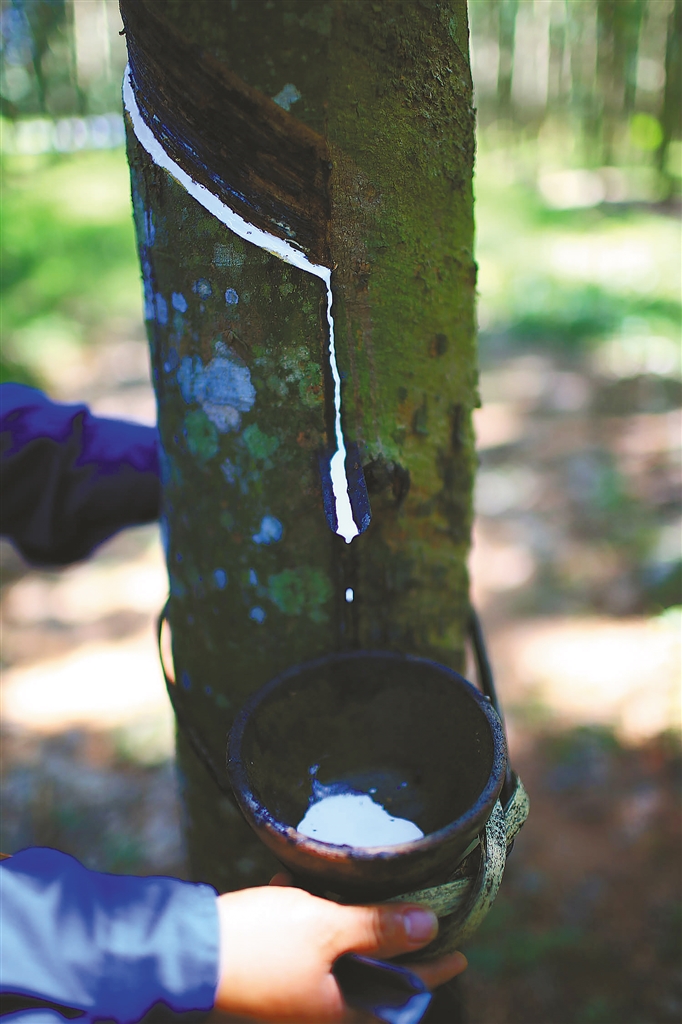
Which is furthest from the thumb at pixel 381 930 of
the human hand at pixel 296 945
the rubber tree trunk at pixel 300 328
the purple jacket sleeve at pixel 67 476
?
the purple jacket sleeve at pixel 67 476

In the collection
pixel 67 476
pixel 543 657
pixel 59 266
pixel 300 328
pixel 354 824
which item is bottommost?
pixel 543 657

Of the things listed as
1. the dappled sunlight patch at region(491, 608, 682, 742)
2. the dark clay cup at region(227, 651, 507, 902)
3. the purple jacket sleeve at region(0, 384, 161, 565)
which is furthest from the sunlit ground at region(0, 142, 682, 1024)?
the purple jacket sleeve at region(0, 384, 161, 565)

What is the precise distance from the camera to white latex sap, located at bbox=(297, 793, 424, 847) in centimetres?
116

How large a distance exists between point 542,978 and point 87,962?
1574 millimetres

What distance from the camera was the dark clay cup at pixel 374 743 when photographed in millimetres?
1056

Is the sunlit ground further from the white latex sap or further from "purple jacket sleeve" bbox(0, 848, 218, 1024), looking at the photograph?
"purple jacket sleeve" bbox(0, 848, 218, 1024)

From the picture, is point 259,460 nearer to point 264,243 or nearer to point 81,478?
point 264,243

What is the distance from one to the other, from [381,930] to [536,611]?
2.77 meters

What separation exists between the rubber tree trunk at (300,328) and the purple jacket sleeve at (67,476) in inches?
12.1

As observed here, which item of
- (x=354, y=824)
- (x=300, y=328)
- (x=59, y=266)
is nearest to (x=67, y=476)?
(x=300, y=328)

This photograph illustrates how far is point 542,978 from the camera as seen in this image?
2.07 meters

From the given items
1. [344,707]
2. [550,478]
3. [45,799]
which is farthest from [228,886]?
[550,478]

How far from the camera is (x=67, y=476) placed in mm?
1583

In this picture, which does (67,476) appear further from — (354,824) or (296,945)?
(296,945)
